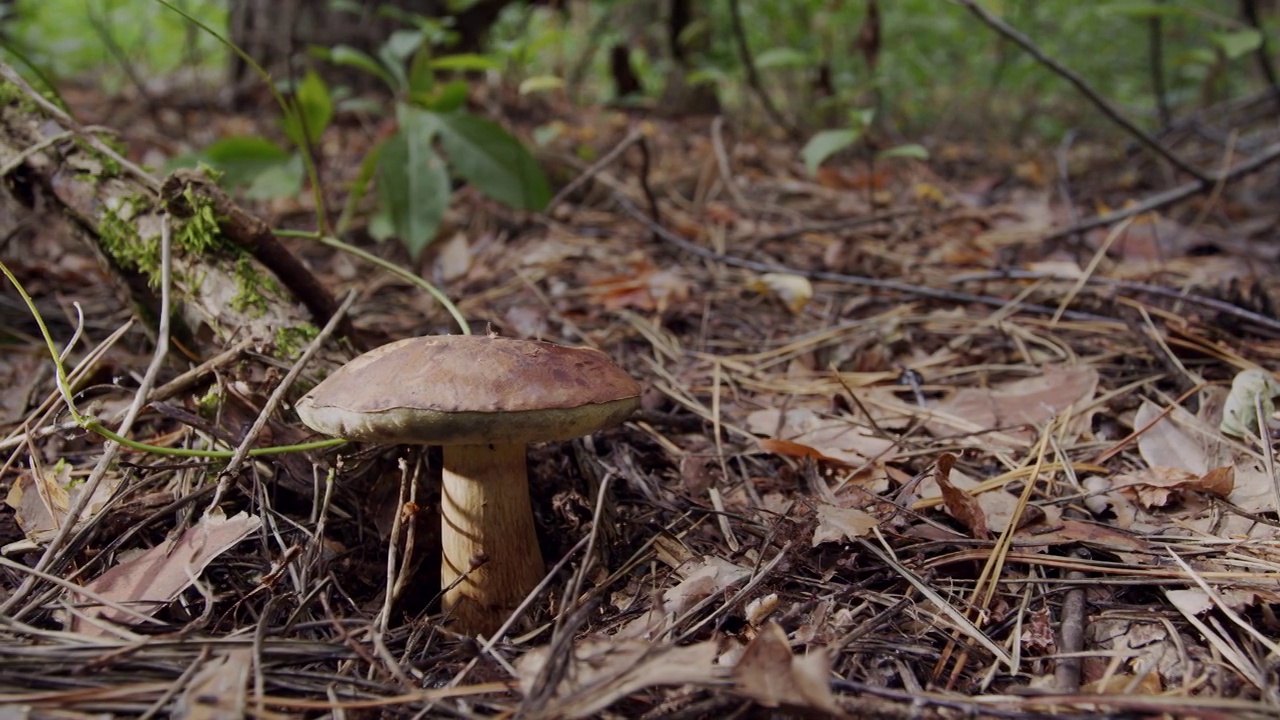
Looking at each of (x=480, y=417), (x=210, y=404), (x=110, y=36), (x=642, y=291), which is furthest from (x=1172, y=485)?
(x=110, y=36)

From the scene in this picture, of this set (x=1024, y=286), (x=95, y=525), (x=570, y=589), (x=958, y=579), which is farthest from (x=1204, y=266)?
(x=95, y=525)

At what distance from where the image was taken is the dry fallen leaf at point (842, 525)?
1.51 meters

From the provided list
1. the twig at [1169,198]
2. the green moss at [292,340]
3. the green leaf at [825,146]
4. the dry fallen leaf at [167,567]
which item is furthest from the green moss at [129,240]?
the twig at [1169,198]

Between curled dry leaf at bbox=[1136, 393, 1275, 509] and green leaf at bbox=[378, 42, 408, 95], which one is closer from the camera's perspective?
curled dry leaf at bbox=[1136, 393, 1275, 509]

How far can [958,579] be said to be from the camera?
1.52 m

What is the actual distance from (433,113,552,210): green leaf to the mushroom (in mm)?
1581

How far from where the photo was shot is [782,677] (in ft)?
3.45

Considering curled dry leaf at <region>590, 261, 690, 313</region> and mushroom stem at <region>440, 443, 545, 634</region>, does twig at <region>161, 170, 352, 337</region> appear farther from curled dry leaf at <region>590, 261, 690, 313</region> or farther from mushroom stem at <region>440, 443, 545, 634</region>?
curled dry leaf at <region>590, 261, 690, 313</region>

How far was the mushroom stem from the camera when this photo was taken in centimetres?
158

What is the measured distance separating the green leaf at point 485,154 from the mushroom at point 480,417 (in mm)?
1581

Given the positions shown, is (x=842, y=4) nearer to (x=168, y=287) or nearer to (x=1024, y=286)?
(x=1024, y=286)

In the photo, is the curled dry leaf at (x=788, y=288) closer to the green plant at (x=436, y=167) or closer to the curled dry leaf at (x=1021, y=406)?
the curled dry leaf at (x=1021, y=406)

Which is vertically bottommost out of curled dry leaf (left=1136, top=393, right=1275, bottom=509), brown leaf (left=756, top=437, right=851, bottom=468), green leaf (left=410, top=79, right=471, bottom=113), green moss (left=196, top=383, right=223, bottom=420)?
curled dry leaf (left=1136, top=393, right=1275, bottom=509)

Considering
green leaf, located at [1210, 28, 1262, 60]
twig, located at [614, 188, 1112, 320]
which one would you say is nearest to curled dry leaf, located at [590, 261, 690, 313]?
twig, located at [614, 188, 1112, 320]
